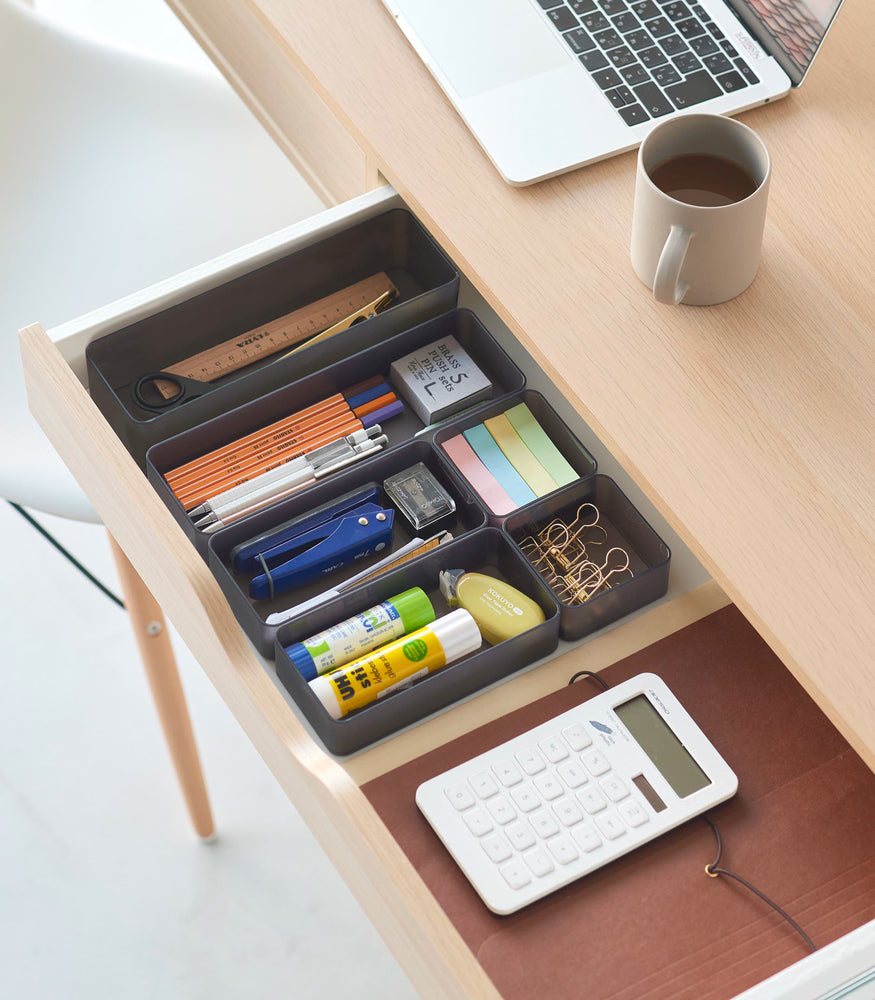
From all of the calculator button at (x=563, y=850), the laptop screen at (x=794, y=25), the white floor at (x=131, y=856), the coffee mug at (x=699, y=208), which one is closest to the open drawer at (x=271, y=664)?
the calculator button at (x=563, y=850)

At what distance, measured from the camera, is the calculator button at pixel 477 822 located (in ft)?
2.73

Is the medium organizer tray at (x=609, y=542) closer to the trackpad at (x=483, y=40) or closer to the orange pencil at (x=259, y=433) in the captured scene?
the orange pencil at (x=259, y=433)

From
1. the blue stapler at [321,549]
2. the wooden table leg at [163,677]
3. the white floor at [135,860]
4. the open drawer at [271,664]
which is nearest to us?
the open drawer at [271,664]

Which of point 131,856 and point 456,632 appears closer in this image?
point 456,632

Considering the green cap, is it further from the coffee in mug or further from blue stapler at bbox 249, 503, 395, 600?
the coffee in mug

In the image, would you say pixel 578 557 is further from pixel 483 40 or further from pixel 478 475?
pixel 483 40

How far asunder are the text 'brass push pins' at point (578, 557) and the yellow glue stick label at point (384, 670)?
124 mm

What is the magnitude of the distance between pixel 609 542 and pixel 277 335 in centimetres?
34

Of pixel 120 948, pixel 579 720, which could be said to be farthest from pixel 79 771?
pixel 579 720

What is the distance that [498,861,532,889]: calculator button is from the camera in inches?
31.9

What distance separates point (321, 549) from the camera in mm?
940

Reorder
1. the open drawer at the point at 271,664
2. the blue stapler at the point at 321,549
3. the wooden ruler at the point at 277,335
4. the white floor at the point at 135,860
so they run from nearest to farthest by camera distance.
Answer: the open drawer at the point at 271,664 < the blue stapler at the point at 321,549 < the wooden ruler at the point at 277,335 < the white floor at the point at 135,860

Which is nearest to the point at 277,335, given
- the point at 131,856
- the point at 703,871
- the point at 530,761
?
the point at 530,761

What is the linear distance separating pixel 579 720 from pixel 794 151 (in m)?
0.46
